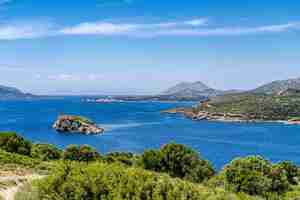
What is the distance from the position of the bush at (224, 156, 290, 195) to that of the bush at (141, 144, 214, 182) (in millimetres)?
3721

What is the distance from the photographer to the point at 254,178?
3972 centimetres

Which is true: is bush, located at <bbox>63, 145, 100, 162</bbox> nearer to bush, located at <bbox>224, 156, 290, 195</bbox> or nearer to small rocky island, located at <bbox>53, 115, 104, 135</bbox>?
bush, located at <bbox>224, 156, 290, 195</bbox>

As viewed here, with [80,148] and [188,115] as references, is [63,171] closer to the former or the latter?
[80,148]

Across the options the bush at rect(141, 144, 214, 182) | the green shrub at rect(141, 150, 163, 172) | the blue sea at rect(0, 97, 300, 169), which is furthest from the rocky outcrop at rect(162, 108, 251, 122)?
the green shrub at rect(141, 150, 163, 172)

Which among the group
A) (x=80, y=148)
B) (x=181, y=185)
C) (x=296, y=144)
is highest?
(x=181, y=185)

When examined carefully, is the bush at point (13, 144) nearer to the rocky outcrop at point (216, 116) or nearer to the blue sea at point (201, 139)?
the blue sea at point (201, 139)

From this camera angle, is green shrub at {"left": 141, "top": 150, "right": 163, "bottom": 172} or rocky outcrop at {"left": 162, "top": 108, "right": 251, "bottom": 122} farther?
rocky outcrop at {"left": 162, "top": 108, "right": 251, "bottom": 122}

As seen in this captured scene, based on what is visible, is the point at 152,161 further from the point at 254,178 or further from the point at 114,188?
the point at 114,188

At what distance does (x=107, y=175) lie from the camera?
62.7ft

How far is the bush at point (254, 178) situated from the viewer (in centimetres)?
3944

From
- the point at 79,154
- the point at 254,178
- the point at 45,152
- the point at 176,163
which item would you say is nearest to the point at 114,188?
the point at 254,178

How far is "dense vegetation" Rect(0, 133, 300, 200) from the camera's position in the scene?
60.2 ft

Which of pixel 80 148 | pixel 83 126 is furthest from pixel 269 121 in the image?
pixel 80 148

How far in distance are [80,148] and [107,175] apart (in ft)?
118
